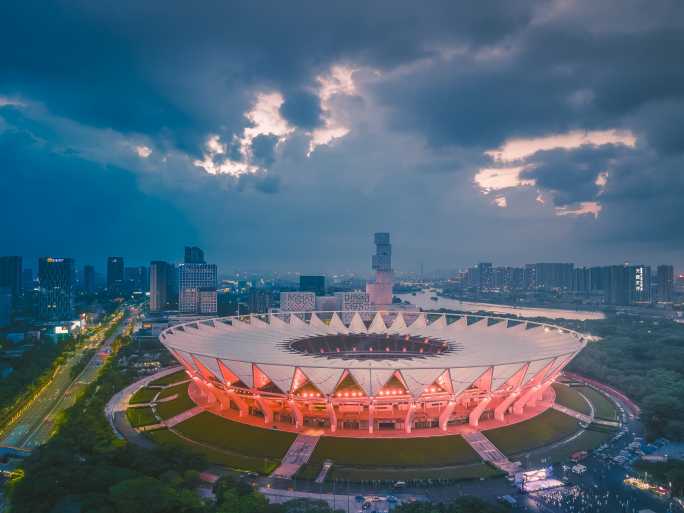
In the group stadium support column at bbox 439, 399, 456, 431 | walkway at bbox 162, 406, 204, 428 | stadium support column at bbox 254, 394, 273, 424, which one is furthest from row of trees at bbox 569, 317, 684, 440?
walkway at bbox 162, 406, 204, 428

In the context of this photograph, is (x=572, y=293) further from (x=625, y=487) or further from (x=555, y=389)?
(x=625, y=487)

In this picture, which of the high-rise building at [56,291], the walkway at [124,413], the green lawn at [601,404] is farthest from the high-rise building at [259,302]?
the green lawn at [601,404]

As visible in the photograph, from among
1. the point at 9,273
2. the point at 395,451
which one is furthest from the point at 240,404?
the point at 9,273

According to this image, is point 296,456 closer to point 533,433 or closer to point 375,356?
point 533,433

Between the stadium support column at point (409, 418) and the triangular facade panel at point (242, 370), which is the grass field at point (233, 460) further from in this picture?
the stadium support column at point (409, 418)

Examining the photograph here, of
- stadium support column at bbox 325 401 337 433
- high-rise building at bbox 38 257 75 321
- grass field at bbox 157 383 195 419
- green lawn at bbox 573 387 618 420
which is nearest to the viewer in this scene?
stadium support column at bbox 325 401 337 433

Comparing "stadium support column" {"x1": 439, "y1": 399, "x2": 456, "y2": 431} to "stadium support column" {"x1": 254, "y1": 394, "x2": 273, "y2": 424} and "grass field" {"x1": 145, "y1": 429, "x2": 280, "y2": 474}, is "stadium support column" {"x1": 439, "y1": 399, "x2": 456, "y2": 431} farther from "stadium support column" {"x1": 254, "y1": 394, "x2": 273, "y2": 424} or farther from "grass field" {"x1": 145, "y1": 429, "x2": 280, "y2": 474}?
"stadium support column" {"x1": 254, "y1": 394, "x2": 273, "y2": 424}
